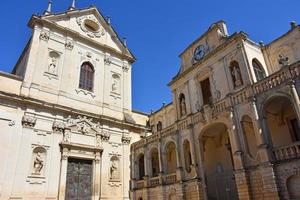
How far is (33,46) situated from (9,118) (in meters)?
5.76

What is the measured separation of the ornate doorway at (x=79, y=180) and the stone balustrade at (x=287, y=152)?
12166mm

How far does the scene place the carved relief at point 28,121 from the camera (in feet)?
51.6

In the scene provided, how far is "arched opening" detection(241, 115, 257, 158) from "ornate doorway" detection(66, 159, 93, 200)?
1084 centimetres

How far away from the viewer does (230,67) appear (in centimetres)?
1488

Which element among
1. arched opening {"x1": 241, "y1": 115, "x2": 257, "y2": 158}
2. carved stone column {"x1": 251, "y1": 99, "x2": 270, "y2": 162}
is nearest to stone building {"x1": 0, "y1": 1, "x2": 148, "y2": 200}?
arched opening {"x1": 241, "y1": 115, "x2": 257, "y2": 158}

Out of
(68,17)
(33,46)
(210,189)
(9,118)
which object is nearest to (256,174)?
(210,189)

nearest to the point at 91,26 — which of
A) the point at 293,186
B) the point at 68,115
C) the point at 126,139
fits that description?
the point at 68,115

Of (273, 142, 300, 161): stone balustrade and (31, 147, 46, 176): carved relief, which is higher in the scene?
(31, 147, 46, 176): carved relief

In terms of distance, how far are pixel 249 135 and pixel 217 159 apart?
13.7 feet

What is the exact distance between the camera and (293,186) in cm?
970

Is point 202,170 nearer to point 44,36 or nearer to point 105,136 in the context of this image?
point 105,136

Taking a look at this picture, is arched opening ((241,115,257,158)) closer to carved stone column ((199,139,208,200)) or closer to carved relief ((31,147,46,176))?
carved stone column ((199,139,208,200))

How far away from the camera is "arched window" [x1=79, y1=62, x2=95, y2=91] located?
66.6 feet

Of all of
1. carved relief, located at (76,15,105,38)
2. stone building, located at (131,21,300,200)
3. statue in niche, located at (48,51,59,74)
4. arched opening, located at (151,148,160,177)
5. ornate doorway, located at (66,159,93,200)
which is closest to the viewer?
stone building, located at (131,21,300,200)
